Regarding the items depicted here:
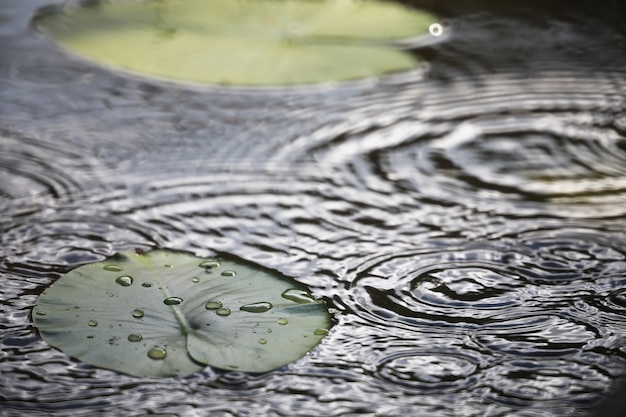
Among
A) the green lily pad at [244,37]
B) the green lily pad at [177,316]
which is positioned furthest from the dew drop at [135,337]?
the green lily pad at [244,37]

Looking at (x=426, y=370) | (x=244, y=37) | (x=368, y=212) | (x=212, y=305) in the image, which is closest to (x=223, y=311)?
(x=212, y=305)

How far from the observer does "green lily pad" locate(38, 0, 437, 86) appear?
2.10 meters

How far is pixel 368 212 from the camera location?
1622mm

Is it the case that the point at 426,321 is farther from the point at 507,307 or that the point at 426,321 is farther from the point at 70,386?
the point at 70,386

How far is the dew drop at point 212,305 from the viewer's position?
1.32 meters

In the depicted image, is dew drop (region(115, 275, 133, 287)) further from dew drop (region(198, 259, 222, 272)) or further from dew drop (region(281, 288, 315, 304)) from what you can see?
dew drop (region(281, 288, 315, 304))

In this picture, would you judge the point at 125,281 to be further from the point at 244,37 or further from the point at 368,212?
the point at 244,37

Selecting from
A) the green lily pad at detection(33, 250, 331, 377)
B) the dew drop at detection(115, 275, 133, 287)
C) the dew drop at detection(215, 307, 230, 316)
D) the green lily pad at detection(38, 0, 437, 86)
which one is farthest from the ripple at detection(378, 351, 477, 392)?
the green lily pad at detection(38, 0, 437, 86)

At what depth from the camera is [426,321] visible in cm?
133

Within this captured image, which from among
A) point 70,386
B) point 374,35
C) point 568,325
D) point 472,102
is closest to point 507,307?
point 568,325

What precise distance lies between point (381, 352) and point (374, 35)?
120cm

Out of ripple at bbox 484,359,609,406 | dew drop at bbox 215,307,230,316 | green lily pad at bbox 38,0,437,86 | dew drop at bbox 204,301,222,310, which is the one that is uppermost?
green lily pad at bbox 38,0,437,86

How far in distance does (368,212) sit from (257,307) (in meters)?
0.36

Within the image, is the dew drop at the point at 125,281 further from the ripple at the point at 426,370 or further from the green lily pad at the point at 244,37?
the green lily pad at the point at 244,37
